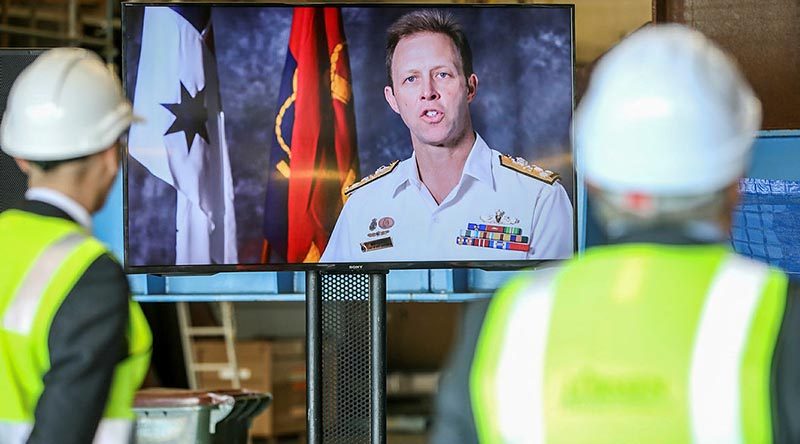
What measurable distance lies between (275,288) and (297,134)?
667 millimetres

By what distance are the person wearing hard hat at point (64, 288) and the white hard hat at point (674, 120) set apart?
1.06 m

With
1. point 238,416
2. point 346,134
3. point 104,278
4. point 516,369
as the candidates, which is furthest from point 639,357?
point 238,416

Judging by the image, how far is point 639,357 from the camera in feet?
6.09

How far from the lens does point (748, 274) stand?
187cm

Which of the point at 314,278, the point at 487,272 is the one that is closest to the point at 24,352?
the point at 314,278

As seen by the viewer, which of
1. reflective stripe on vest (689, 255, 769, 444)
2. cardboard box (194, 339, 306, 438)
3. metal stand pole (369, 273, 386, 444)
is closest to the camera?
reflective stripe on vest (689, 255, 769, 444)

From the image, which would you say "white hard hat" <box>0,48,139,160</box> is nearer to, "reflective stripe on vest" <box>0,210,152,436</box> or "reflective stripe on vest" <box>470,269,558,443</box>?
"reflective stripe on vest" <box>0,210,152,436</box>

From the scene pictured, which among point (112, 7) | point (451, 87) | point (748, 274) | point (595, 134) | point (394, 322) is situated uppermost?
point (112, 7)

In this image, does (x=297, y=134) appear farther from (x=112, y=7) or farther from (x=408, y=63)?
(x=112, y=7)

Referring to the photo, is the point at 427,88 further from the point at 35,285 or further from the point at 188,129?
the point at 35,285

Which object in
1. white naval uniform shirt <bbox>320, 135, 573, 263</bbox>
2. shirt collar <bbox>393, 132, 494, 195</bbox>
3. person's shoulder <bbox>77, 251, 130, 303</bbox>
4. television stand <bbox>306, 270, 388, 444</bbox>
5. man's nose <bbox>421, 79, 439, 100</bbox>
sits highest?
man's nose <bbox>421, 79, 439, 100</bbox>

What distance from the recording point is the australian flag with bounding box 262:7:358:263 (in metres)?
4.92

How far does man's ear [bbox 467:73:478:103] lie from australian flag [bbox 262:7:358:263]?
17.4 inches

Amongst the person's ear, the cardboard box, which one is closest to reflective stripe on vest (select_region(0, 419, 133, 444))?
the person's ear
